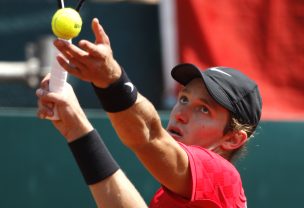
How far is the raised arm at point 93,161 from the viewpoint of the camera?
2.63m

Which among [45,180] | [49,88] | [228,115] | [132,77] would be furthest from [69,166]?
[49,88]

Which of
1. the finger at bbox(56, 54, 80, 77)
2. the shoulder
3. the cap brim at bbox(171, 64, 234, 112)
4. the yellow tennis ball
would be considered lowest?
the shoulder

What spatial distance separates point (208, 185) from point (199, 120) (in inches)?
16.1

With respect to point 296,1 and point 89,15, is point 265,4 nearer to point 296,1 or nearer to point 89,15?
point 296,1

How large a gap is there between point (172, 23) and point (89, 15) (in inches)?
26.7

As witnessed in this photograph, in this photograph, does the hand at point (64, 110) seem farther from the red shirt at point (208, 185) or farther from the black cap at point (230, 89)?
the black cap at point (230, 89)

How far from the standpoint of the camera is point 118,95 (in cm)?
246

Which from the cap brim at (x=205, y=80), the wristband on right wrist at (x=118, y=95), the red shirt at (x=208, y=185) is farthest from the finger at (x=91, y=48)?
the cap brim at (x=205, y=80)

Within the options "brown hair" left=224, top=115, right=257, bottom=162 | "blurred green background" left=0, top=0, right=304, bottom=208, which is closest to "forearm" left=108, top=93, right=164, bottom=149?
"brown hair" left=224, top=115, right=257, bottom=162

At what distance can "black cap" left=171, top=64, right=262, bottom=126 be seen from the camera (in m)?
3.10

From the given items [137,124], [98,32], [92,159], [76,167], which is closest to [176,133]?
[92,159]

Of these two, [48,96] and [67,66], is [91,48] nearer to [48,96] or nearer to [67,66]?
[67,66]

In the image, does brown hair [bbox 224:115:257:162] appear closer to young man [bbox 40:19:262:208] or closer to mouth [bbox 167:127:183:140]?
young man [bbox 40:19:262:208]

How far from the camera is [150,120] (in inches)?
101
